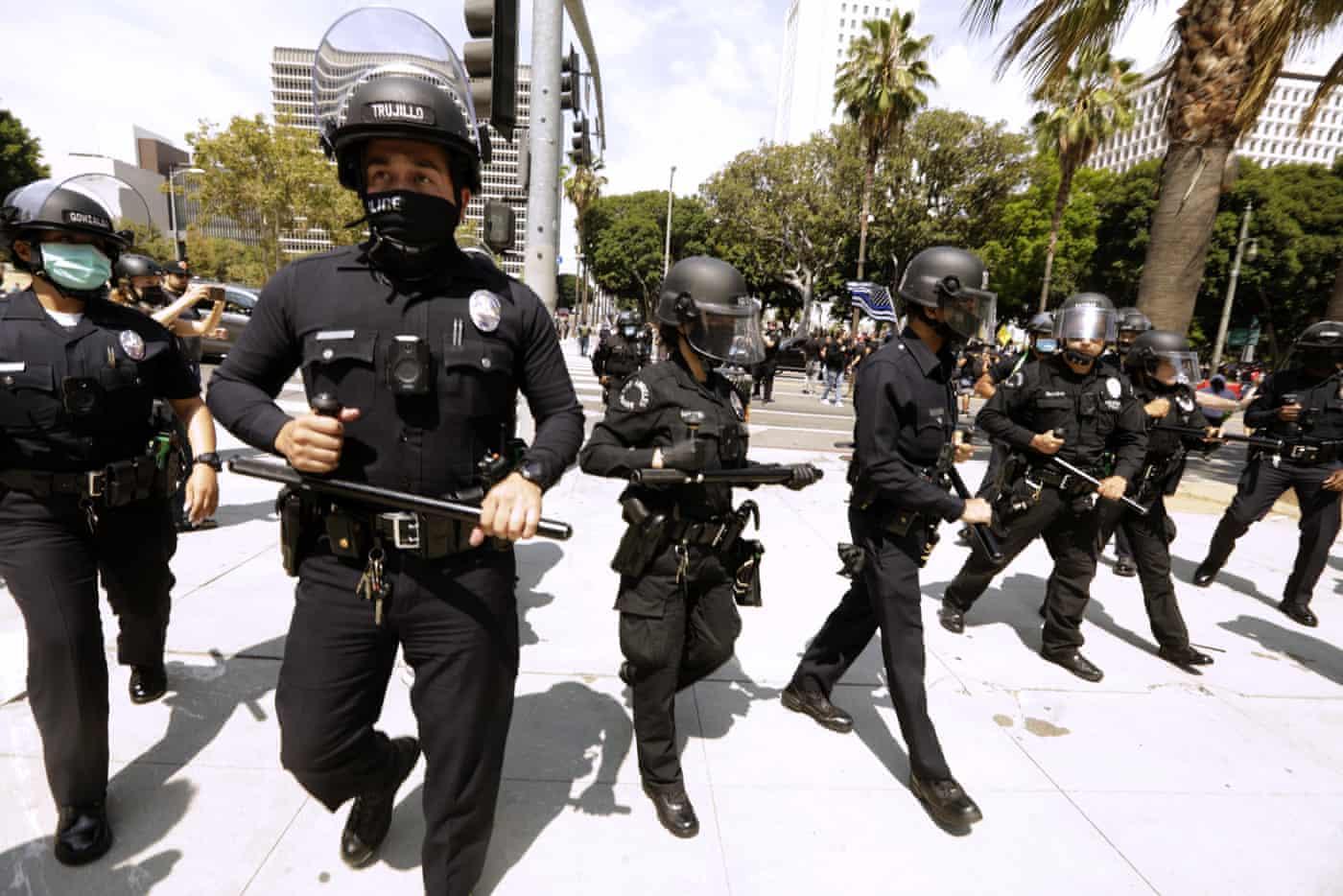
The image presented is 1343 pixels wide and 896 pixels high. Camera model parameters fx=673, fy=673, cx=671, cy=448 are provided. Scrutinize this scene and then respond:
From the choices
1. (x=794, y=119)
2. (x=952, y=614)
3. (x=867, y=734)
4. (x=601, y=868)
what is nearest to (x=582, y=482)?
(x=952, y=614)

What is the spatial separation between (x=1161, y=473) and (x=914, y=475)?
3.06m

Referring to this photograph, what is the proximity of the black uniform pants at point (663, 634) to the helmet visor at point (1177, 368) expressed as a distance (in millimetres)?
4036

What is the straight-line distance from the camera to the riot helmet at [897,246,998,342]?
2699 mm

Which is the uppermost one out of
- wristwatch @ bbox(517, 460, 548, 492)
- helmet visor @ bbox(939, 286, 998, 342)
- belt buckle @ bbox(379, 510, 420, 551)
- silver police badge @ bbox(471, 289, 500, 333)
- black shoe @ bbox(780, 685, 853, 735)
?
helmet visor @ bbox(939, 286, 998, 342)

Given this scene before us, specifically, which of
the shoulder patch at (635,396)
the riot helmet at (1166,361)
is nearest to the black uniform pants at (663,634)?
the shoulder patch at (635,396)

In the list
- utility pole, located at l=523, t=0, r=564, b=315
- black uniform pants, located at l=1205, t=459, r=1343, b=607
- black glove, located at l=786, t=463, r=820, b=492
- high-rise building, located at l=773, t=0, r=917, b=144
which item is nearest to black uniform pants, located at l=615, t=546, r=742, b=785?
black glove, located at l=786, t=463, r=820, b=492

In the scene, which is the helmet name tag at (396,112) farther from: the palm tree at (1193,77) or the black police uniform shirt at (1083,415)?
the palm tree at (1193,77)

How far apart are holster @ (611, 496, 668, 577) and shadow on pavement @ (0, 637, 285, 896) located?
1.73 meters

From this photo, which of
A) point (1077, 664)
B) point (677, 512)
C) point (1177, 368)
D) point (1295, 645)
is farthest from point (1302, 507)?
point (677, 512)

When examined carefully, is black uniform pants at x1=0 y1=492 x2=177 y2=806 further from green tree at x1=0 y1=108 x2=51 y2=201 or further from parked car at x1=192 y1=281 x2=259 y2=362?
green tree at x1=0 y1=108 x2=51 y2=201

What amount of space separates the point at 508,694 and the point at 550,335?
106 centimetres

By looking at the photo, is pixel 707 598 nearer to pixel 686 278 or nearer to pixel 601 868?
pixel 601 868

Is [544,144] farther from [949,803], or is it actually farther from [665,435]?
[949,803]

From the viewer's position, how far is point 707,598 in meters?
2.59
